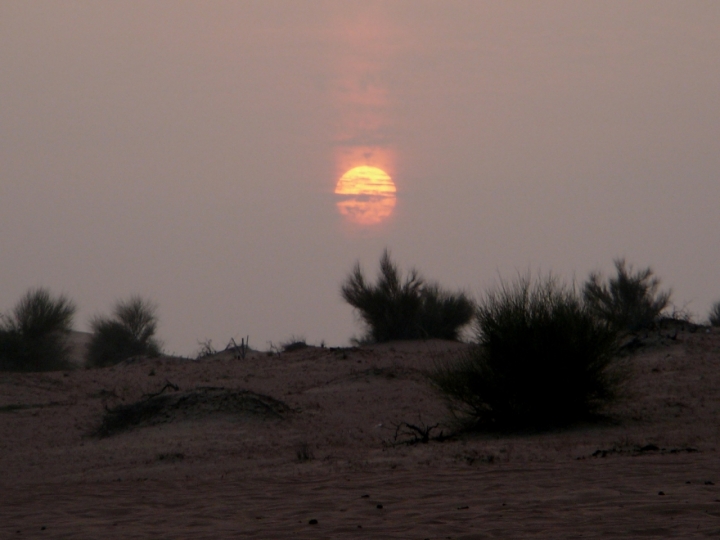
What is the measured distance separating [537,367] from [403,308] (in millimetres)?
19562

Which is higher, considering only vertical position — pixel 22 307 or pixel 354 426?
pixel 22 307

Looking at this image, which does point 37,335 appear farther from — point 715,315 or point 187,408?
point 715,315

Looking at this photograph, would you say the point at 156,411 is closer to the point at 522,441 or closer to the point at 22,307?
the point at 522,441

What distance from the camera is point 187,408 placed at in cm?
1633

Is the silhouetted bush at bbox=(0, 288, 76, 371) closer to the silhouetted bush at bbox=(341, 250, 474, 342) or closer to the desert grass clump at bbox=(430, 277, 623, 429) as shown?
the silhouetted bush at bbox=(341, 250, 474, 342)

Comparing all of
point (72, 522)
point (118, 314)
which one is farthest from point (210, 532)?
point (118, 314)

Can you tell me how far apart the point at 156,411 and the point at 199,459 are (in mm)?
3701

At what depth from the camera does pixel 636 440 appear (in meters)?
11.4

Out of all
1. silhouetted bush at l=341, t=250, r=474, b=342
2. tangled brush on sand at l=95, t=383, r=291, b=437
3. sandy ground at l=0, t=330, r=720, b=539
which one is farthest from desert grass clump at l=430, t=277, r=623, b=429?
silhouetted bush at l=341, t=250, r=474, b=342

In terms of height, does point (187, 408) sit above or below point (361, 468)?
above

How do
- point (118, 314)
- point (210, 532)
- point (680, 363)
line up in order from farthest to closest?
point (118, 314) → point (680, 363) → point (210, 532)

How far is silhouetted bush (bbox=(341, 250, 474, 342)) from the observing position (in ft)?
109

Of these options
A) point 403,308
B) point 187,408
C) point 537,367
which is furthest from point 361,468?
point 403,308

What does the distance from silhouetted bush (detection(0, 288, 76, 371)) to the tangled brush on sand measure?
18693 millimetres
